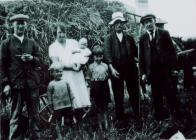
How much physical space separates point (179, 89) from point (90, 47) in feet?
3.04

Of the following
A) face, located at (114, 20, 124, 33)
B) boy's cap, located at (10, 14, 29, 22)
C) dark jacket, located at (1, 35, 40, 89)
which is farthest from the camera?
face, located at (114, 20, 124, 33)

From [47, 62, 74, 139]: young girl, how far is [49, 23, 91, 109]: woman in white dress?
0.16 feet

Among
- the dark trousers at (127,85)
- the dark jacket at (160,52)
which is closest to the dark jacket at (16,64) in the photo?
the dark trousers at (127,85)

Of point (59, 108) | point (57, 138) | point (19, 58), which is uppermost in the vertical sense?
point (19, 58)

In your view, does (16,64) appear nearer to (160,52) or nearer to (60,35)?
(60,35)

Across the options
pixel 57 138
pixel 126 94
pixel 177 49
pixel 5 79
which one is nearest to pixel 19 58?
pixel 5 79

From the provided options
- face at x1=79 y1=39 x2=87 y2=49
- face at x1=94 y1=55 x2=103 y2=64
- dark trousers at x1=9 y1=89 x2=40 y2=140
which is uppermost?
face at x1=79 y1=39 x2=87 y2=49

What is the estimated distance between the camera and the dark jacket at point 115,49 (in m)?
3.07

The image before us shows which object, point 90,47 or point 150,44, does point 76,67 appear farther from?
point 150,44

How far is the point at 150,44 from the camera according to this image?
3074 mm

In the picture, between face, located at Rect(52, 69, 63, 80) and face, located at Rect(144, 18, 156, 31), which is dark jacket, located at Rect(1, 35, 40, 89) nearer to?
face, located at Rect(52, 69, 63, 80)

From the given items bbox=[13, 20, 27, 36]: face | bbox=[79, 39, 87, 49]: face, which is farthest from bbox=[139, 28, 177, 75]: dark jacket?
bbox=[13, 20, 27, 36]: face

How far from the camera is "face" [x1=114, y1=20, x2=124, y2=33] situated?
310 centimetres

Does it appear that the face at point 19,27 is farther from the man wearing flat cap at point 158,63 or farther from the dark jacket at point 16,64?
the man wearing flat cap at point 158,63
